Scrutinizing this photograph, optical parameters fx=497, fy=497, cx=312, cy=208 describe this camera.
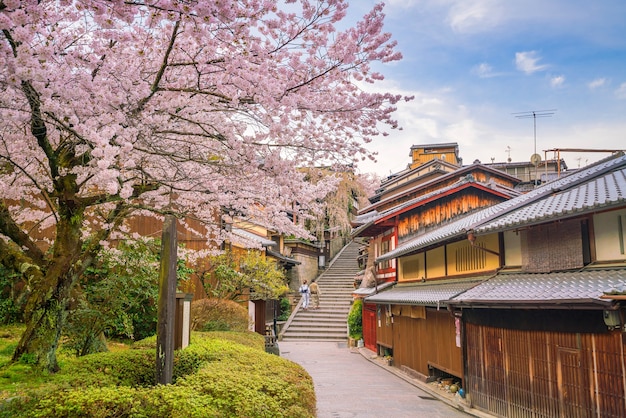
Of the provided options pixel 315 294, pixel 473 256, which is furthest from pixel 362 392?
pixel 315 294

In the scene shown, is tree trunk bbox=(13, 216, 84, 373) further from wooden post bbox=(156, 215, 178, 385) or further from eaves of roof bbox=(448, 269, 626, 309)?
eaves of roof bbox=(448, 269, 626, 309)

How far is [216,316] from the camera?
1556 centimetres

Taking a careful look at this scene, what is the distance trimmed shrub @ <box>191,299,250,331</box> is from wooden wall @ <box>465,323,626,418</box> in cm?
715

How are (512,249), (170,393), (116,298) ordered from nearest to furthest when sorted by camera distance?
(170,393) < (116,298) < (512,249)

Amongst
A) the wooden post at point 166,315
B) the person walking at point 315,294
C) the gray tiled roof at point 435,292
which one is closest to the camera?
the wooden post at point 166,315

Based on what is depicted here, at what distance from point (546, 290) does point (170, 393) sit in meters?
6.94

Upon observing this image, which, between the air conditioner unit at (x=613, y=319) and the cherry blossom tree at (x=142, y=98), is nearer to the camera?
the cherry blossom tree at (x=142, y=98)

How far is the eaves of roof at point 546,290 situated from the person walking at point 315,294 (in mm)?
22945

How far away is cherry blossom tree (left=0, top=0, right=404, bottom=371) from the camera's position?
5523 mm

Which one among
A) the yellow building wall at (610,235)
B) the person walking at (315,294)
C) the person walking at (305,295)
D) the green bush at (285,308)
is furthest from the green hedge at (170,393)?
the green bush at (285,308)

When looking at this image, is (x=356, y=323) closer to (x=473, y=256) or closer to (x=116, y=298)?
(x=473, y=256)

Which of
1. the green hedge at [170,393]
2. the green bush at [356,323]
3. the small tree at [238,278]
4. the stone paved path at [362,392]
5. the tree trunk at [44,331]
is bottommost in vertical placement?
the stone paved path at [362,392]

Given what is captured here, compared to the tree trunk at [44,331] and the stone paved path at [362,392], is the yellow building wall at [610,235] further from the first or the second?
the tree trunk at [44,331]

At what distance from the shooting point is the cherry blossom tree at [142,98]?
552cm
